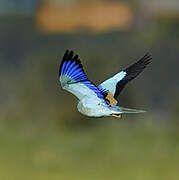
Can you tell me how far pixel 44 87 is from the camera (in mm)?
5691

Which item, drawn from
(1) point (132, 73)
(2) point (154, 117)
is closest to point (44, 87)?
(2) point (154, 117)

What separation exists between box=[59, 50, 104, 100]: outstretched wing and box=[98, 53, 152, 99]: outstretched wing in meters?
0.03

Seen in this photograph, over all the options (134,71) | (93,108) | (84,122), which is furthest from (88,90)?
(84,122)

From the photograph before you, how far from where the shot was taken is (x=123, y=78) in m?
1.04

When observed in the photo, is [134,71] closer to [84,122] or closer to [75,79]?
[75,79]

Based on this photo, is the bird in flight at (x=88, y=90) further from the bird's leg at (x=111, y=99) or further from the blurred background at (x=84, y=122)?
the blurred background at (x=84, y=122)

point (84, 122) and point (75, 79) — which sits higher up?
point (75, 79)

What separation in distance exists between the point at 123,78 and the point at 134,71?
34 mm

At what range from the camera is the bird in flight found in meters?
0.86

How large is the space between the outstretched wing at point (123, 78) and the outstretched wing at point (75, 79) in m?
0.03

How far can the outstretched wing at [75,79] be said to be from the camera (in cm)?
88

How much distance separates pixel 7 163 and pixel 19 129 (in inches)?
17.9

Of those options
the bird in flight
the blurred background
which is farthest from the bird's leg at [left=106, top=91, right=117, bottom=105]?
the blurred background
